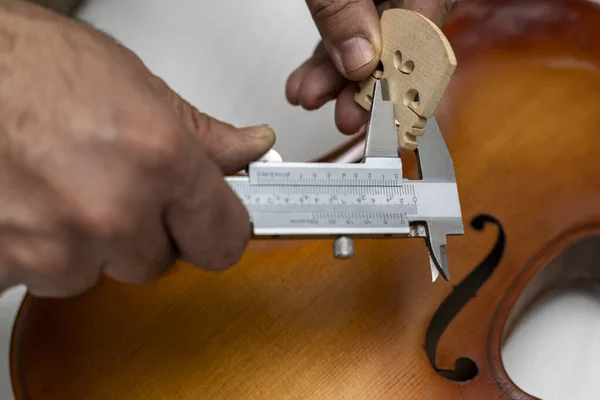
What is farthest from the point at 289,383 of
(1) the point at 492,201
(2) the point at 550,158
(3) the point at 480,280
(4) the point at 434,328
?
(2) the point at 550,158

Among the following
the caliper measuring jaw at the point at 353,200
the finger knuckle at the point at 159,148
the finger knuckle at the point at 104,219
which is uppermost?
the finger knuckle at the point at 159,148

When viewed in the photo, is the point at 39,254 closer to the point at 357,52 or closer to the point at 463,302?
the point at 357,52

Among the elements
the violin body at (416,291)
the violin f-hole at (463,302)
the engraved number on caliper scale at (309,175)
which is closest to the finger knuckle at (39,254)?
the engraved number on caliper scale at (309,175)

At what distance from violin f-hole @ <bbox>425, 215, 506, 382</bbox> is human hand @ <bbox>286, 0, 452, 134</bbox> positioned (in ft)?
0.95

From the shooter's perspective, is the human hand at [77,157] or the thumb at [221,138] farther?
the thumb at [221,138]

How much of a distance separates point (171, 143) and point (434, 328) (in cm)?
55

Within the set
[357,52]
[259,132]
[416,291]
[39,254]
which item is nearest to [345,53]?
[357,52]

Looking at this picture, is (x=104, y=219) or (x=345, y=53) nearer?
(x=104, y=219)

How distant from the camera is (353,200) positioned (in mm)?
635

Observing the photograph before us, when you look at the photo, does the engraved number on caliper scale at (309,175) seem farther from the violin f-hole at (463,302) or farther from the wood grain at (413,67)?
the violin f-hole at (463,302)

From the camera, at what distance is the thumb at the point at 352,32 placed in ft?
2.42

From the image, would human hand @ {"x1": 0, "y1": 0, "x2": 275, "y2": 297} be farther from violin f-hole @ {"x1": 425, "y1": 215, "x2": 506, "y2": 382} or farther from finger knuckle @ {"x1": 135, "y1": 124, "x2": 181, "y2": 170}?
violin f-hole @ {"x1": 425, "y1": 215, "x2": 506, "y2": 382}

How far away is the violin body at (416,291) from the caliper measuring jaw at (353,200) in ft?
0.62

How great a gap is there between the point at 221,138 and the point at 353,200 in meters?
0.17
